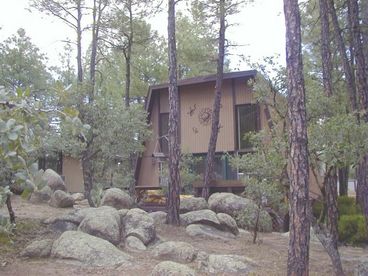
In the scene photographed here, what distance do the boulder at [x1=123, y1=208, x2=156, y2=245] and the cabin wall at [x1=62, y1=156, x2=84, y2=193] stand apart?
51.3 feet

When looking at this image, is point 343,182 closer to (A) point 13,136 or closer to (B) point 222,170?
(B) point 222,170

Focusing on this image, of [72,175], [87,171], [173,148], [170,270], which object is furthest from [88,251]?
[72,175]

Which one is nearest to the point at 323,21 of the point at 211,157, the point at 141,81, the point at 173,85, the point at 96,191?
the point at 173,85

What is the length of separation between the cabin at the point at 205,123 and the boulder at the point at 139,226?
7719 mm

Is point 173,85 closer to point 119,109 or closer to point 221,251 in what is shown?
point 119,109

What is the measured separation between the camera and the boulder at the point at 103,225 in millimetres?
→ 8484

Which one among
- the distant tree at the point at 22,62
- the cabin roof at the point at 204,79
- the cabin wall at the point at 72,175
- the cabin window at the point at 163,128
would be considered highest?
the distant tree at the point at 22,62

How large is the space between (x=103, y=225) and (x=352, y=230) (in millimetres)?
7219

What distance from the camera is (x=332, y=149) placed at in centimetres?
670

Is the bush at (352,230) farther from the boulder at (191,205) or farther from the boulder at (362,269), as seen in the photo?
the boulder at (362,269)

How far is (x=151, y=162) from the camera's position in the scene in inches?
778

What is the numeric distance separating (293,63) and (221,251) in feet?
14.5

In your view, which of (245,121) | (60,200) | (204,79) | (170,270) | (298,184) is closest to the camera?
(298,184)

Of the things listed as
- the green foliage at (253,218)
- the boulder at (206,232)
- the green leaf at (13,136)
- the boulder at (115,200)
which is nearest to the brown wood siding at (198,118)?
the boulder at (115,200)
